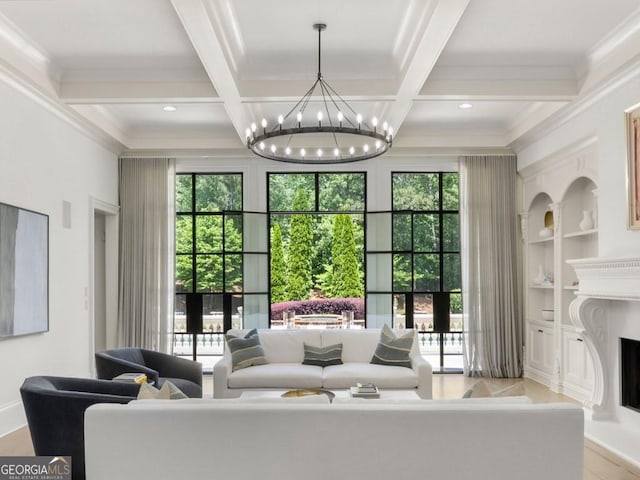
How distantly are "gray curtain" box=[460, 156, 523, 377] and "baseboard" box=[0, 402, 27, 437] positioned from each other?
202 inches

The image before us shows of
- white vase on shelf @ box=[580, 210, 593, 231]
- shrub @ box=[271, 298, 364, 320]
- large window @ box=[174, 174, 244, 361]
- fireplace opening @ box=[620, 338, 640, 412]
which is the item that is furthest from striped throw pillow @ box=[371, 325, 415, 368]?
shrub @ box=[271, 298, 364, 320]

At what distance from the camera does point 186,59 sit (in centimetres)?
495

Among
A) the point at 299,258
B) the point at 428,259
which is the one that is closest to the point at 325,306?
the point at 299,258

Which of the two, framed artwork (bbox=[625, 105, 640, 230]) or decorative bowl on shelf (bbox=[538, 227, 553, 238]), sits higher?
framed artwork (bbox=[625, 105, 640, 230])

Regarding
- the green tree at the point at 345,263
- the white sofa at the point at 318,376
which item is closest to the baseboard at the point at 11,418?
the white sofa at the point at 318,376

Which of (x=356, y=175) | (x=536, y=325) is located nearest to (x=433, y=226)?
(x=356, y=175)

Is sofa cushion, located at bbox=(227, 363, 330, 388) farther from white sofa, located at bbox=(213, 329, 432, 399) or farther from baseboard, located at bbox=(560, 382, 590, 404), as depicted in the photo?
baseboard, located at bbox=(560, 382, 590, 404)

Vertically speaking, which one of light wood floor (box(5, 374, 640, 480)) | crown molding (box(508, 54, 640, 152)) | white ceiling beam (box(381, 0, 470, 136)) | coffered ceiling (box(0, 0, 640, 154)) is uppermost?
coffered ceiling (box(0, 0, 640, 154))

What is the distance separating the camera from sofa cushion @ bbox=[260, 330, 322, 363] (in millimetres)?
5918

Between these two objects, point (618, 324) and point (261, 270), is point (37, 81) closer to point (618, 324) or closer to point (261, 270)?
point (261, 270)

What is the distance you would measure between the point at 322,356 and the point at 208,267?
266 cm

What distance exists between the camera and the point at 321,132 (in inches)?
177

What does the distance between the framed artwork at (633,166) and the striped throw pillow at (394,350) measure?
7.37 ft

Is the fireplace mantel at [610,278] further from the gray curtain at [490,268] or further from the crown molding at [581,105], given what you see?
the gray curtain at [490,268]
